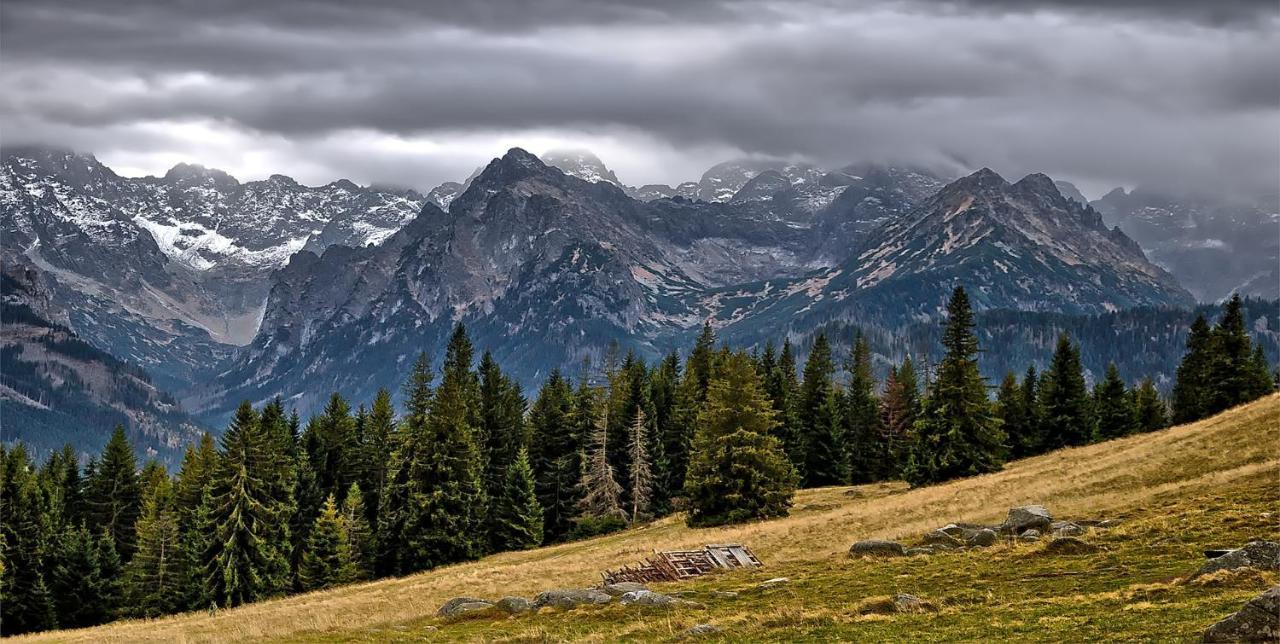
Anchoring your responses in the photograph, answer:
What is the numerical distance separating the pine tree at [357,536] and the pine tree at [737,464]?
98.5 ft

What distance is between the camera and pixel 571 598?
36.3 meters

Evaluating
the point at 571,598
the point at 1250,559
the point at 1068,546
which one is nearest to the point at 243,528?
the point at 571,598

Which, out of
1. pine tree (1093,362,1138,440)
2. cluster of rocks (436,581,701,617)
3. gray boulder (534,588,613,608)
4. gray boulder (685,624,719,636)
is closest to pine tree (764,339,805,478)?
pine tree (1093,362,1138,440)

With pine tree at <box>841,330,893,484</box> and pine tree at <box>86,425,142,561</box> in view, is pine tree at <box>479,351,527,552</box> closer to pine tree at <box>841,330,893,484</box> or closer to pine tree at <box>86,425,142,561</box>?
pine tree at <box>841,330,893,484</box>

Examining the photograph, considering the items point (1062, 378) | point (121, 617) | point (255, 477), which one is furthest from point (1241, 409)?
point (121, 617)

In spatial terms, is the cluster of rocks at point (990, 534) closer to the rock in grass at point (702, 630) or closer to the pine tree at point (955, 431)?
the rock in grass at point (702, 630)

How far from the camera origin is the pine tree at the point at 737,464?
237 ft

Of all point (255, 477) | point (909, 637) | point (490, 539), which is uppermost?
point (255, 477)

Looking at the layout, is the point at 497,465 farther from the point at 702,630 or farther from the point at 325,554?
the point at 702,630

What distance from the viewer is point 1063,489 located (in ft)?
169

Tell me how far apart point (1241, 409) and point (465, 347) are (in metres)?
68.8

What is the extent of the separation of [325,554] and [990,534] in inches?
2358

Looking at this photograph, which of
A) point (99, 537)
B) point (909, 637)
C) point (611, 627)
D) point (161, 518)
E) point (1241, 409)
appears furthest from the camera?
point (99, 537)

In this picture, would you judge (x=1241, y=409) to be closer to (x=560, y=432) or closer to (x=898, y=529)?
(x=898, y=529)
